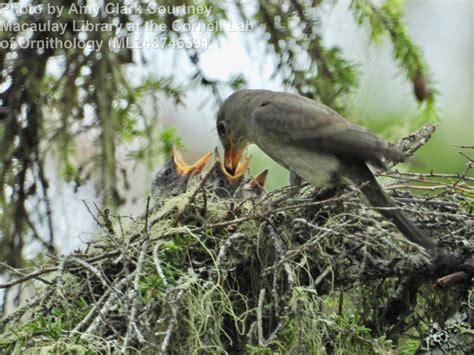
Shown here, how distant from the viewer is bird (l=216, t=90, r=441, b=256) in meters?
4.97

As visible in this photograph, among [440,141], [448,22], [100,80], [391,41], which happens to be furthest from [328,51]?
[448,22]

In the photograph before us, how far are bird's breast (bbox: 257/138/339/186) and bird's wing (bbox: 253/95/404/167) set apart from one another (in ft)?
0.12

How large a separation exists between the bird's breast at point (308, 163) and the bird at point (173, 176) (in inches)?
51.6

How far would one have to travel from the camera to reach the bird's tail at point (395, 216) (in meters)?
4.75

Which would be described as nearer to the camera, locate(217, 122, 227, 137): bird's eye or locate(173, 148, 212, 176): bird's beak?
locate(217, 122, 227, 137): bird's eye

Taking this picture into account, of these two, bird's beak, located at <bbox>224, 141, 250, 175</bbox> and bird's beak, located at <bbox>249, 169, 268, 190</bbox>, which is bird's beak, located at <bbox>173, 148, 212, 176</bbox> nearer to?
bird's beak, located at <bbox>224, 141, 250, 175</bbox>

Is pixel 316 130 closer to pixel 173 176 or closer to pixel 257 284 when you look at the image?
pixel 257 284

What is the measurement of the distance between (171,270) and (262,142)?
A: 1550 mm

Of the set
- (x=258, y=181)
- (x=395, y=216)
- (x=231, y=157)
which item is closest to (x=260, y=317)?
(x=395, y=216)

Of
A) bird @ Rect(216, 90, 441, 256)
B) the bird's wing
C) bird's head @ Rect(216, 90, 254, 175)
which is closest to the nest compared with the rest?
bird @ Rect(216, 90, 441, 256)

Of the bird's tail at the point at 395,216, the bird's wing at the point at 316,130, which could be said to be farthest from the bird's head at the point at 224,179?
the bird's tail at the point at 395,216

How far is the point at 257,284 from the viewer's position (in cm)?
481

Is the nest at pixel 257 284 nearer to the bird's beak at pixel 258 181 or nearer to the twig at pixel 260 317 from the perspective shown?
the twig at pixel 260 317

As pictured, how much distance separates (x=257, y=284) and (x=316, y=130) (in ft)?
3.53
